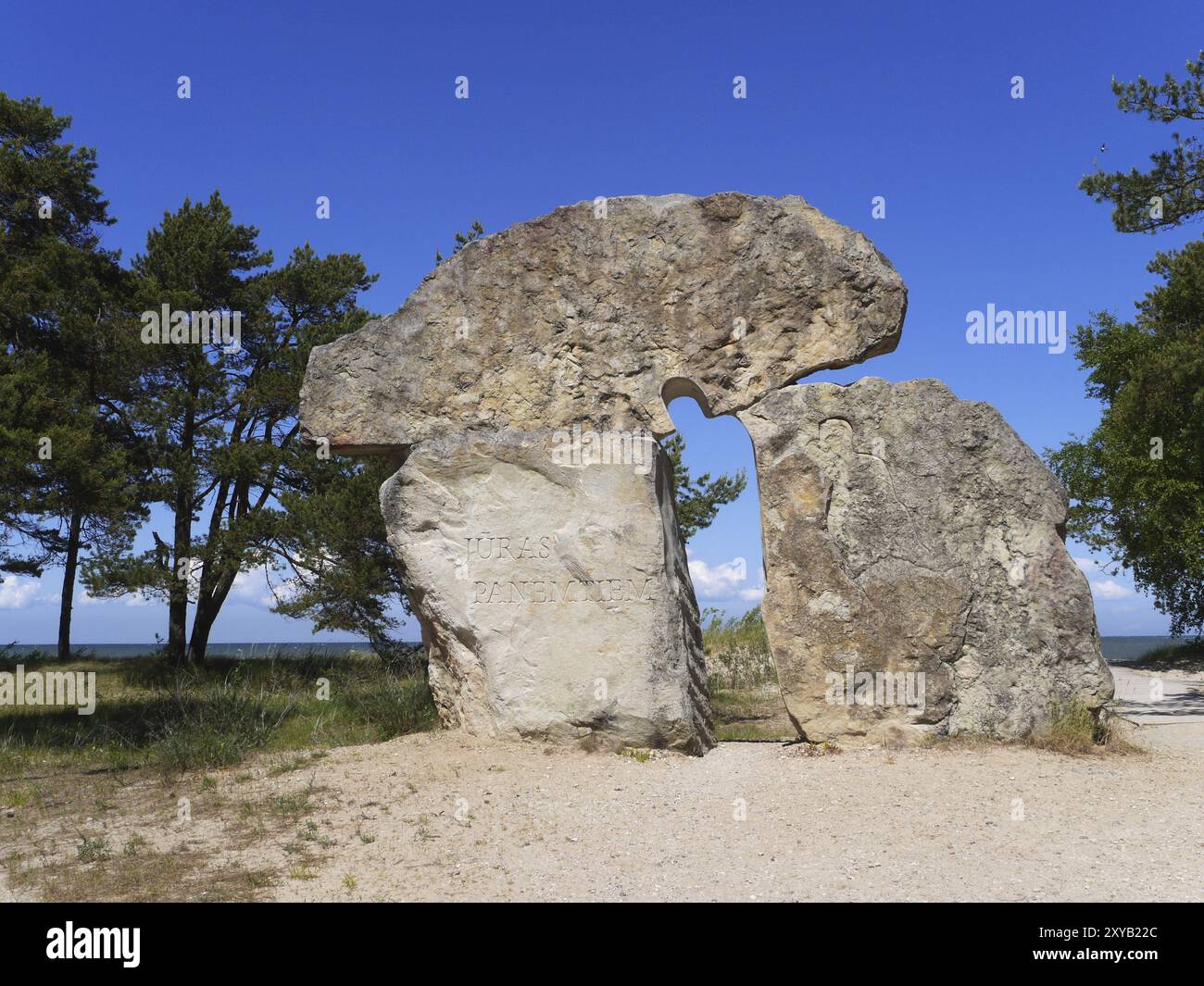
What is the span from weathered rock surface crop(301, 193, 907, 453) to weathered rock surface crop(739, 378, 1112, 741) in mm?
541

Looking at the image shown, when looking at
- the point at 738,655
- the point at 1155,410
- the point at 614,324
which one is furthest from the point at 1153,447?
the point at 614,324

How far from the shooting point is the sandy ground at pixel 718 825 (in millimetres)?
4797

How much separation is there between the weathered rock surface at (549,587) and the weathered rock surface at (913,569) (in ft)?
3.03

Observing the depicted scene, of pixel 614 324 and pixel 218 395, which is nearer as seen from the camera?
pixel 614 324

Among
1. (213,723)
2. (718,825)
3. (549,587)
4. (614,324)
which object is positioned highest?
(614,324)

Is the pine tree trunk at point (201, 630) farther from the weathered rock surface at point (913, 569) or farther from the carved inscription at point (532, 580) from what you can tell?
the weathered rock surface at point (913, 569)

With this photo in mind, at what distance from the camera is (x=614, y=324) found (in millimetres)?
7918

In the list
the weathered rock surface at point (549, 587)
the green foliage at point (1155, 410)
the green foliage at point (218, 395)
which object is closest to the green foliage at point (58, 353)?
the green foliage at point (218, 395)

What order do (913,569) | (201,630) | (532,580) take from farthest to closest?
1. (201,630)
2. (532,580)
3. (913,569)

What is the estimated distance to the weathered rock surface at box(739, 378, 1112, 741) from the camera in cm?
746

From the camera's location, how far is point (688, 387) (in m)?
8.03

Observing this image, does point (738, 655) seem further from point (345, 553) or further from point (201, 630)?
point (201, 630)

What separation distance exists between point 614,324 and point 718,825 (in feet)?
13.2

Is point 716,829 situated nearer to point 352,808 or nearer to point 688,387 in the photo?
point 352,808
